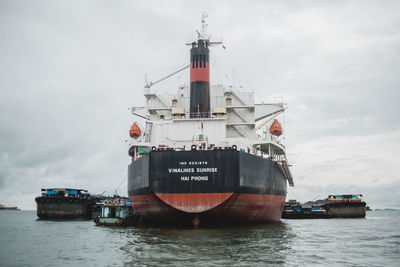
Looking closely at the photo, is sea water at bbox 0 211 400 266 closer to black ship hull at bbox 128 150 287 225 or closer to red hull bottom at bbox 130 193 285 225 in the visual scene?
red hull bottom at bbox 130 193 285 225

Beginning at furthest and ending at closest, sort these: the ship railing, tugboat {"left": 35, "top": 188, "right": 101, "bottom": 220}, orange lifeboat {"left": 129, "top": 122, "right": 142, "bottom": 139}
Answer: tugboat {"left": 35, "top": 188, "right": 101, "bottom": 220}, orange lifeboat {"left": 129, "top": 122, "right": 142, "bottom": 139}, the ship railing

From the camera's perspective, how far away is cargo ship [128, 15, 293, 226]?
2062 cm

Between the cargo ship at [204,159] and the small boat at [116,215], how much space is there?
2072mm

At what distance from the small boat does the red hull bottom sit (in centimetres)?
425

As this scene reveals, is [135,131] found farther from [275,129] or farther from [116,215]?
[275,129]

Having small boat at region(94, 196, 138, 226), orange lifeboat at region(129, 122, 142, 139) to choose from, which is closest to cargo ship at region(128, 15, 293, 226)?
orange lifeboat at region(129, 122, 142, 139)

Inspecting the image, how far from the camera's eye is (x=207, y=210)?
20484 millimetres

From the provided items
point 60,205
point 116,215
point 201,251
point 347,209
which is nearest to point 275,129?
point 116,215

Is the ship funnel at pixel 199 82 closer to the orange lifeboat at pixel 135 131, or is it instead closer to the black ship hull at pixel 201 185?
the orange lifeboat at pixel 135 131

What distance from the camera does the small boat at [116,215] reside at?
92.1 ft

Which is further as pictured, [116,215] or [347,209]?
[347,209]

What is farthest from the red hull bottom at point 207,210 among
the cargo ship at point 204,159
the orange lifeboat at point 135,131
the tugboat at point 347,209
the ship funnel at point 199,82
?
the tugboat at point 347,209

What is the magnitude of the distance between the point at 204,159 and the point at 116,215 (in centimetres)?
1147

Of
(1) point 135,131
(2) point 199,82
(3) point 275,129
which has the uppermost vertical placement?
(2) point 199,82
